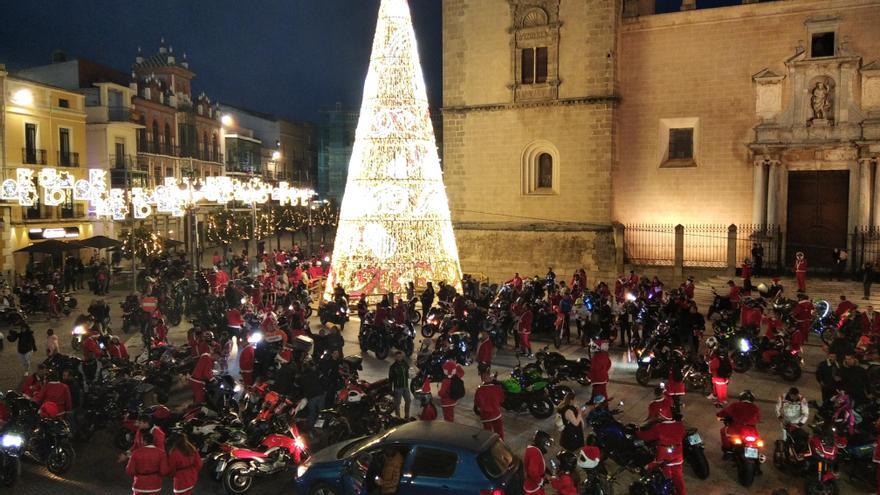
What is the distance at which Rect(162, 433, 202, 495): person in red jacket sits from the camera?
7387 mm

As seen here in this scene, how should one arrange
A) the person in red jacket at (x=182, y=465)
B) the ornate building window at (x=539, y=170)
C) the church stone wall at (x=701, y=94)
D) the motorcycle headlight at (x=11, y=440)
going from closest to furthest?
the person in red jacket at (x=182, y=465) < the motorcycle headlight at (x=11, y=440) < the church stone wall at (x=701, y=94) < the ornate building window at (x=539, y=170)

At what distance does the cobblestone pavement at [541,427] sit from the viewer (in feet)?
29.2

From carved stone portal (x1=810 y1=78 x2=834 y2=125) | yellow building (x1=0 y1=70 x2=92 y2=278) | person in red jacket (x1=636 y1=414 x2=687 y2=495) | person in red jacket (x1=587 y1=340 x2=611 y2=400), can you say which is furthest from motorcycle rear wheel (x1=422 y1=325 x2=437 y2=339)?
yellow building (x1=0 y1=70 x2=92 y2=278)

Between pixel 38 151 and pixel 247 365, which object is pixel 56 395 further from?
pixel 38 151

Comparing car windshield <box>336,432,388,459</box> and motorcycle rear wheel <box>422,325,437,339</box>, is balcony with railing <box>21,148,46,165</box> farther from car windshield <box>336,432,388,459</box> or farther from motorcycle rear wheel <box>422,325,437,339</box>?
car windshield <box>336,432,388,459</box>

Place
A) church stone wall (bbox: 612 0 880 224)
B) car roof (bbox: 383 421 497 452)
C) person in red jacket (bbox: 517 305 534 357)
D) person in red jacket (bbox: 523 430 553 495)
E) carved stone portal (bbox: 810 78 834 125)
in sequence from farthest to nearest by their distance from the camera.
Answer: church stone wall (bbox: 612 0 880 224), carved stone portal (bbox: 810 78 834 125), person in red jacket (bbox: 517 305 534 357), car roof (bbox: 383 421 497 452), person in red jacket (bbox: 523 430 553 495)

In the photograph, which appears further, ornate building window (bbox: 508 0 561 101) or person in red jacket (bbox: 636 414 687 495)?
ornate building window (bbox: 508 0 561 101)

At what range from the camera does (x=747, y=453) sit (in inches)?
336

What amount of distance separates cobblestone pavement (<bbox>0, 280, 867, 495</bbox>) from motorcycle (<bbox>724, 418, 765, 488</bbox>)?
0.53 ft

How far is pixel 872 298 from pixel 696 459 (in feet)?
45.9

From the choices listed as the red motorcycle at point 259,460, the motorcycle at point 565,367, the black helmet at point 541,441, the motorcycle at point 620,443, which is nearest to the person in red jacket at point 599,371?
the motorcycle at point 565,367

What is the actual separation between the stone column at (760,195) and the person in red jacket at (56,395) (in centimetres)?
2167

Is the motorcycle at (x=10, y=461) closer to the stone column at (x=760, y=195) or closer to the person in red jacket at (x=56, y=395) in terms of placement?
the person in red jacket at (x=56, y=395)

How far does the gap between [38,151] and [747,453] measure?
30.7 m
